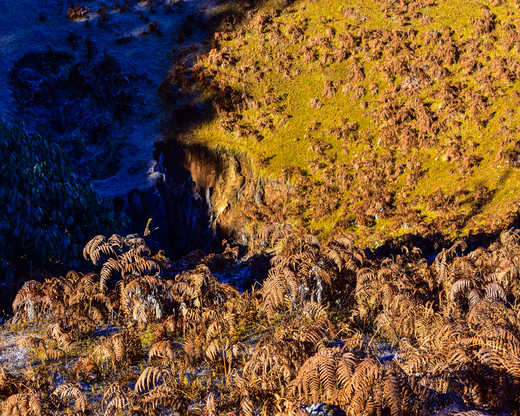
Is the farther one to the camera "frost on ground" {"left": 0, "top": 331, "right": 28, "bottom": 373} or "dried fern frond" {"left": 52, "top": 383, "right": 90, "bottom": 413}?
"frost on ground" {"left": 0, "top": 331, "right": 28, "bottom": 373}

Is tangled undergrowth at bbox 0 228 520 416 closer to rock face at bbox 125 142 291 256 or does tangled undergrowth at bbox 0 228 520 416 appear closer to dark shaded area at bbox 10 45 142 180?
rock face at bbox 125 142 291 256

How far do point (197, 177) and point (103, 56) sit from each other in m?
12.7

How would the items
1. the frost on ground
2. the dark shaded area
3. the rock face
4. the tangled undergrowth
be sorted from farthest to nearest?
the dark shaded area
the rock face
the frost on ground
the tangled undergrowth

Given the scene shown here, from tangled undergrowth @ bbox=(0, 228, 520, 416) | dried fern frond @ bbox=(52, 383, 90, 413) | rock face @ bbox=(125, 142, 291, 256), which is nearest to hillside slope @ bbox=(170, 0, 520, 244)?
rock face @ bbox=(125, 142, 291, 256)

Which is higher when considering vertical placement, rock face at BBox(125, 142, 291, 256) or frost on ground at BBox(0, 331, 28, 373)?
frost on ground at BBox(0, 331, 28, 373)

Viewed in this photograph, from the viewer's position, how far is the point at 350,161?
1017 inches

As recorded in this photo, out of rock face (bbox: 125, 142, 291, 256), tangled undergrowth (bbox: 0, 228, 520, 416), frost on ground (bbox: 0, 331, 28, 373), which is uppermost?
tangled undergrowth (bbox: 0, 228, 520, 416)

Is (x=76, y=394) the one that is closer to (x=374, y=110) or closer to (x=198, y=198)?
(x=198, y=198)

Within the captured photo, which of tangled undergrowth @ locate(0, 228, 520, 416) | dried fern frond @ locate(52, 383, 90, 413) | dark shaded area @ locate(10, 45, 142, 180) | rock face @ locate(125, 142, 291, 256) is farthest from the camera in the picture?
dark shaded area @ locate(10, 45, 142, 180)

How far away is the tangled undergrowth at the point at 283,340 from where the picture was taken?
509cm

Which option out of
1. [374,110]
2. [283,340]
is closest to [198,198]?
[374,110]

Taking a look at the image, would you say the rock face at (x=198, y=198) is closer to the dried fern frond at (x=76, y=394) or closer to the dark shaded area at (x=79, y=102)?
the dark shaded area at (x=79, y=102)

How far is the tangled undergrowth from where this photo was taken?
200 inches

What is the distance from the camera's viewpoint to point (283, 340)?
630 centimetres
